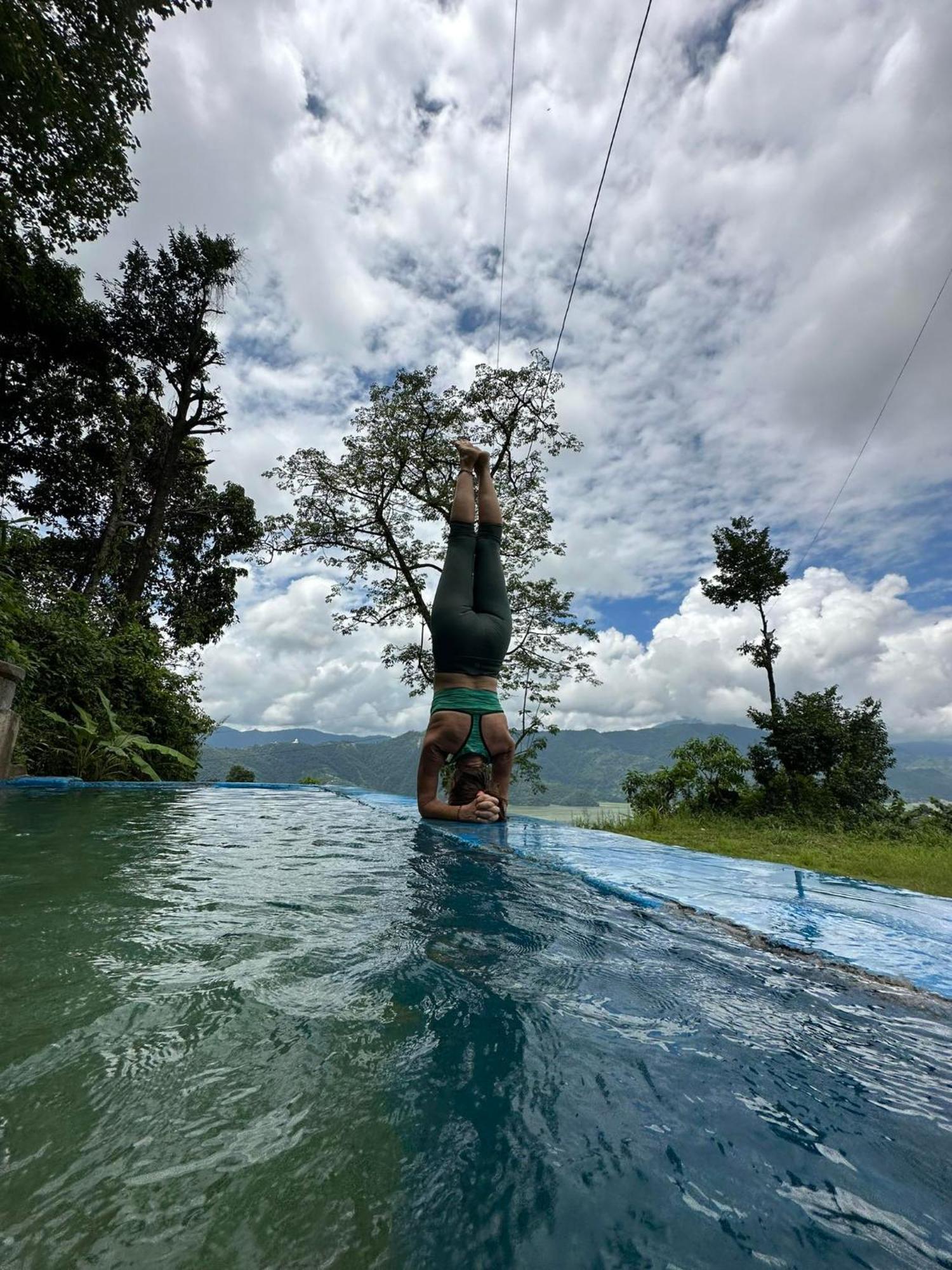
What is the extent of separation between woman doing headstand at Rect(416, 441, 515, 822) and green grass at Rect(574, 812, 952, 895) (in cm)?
182

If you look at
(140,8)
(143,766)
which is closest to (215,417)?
(140,8)

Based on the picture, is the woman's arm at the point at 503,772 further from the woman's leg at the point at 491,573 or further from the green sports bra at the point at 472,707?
the woman's leg at the point at 491,573

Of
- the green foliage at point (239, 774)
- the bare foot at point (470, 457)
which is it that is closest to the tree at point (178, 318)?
the green foliage at point (239, 774)

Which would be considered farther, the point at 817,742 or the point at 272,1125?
the point at 817,742

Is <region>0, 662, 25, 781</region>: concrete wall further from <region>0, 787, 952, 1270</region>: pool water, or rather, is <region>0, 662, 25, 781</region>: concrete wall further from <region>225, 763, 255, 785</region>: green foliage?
<region>225, 763, 255, 785</region>: green foliage

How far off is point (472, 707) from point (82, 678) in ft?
23.6

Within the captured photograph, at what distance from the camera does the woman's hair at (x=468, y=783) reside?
5.13 meters

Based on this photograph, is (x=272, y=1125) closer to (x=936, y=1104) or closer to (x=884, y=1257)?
(x=884, y=1257)

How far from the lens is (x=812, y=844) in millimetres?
9406

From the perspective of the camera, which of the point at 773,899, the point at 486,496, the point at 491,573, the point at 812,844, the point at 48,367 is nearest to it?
the point at 773,899

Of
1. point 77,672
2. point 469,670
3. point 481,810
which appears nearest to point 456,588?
point 469,670

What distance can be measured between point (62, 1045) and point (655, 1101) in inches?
44.4

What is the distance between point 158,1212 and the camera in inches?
28.5

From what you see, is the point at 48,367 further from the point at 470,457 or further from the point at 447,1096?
the point at 447,1096
